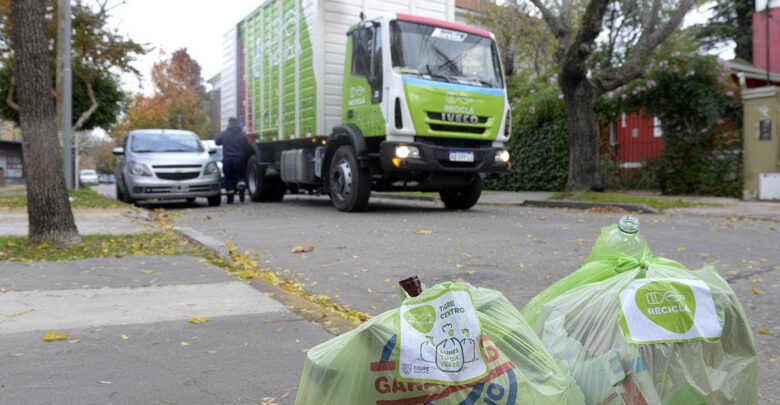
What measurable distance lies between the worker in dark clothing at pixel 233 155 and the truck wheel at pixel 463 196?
5.04 metres

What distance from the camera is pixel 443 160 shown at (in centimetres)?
1005

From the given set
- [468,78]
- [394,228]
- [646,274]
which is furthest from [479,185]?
[646,274]

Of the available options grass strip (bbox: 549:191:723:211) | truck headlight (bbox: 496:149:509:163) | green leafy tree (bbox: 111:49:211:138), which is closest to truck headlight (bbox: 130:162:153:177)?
truck headlight (bbox: 496:149:509:163)

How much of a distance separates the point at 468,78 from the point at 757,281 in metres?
6.29

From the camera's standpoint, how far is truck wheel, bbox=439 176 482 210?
11.9 meters

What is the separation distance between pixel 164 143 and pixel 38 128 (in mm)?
8283

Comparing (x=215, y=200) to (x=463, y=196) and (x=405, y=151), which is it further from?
(x=405, y=151)

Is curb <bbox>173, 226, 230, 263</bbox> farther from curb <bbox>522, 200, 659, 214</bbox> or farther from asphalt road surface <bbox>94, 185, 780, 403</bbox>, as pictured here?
curb <bbox>522, 200, 659, 214</bbox>

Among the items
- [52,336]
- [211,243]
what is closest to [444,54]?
[211,243]

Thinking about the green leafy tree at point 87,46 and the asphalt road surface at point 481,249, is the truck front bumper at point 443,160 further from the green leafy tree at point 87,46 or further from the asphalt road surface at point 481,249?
the green leafy tree at point 87,46

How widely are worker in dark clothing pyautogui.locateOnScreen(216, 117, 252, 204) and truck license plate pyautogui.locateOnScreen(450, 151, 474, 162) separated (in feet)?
20.7

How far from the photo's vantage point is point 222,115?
1697 centimetres

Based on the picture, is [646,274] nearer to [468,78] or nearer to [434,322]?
[434,322]

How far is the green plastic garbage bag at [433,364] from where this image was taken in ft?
4.98
